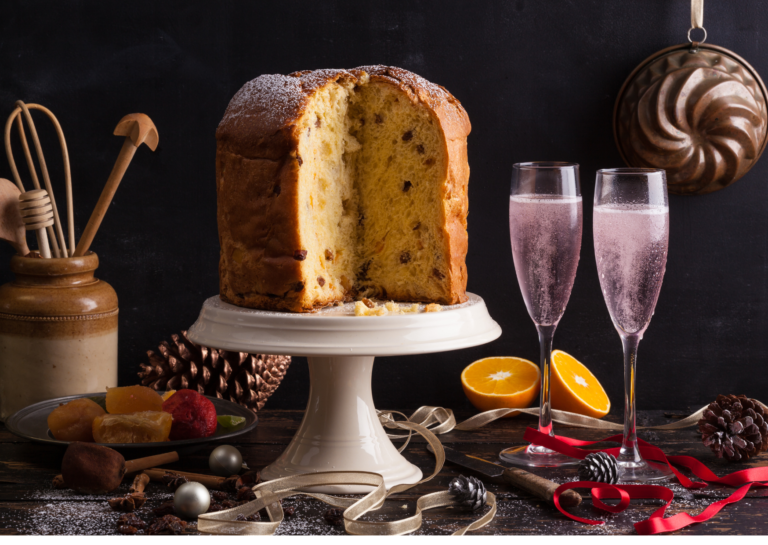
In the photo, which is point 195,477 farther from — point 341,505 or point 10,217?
point 10,217

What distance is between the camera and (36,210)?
1.60 meters

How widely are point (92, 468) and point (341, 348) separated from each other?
449 mm

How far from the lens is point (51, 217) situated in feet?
5.36

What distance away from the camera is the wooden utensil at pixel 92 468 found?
1.18 meters

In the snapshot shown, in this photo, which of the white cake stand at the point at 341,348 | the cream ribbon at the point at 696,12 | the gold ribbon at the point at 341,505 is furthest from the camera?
the cream ribbon at the point at 696,12

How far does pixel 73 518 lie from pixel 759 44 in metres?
1.97

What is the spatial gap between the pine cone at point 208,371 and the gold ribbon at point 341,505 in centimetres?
63

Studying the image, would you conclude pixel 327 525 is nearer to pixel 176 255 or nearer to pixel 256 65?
pixel 176 255

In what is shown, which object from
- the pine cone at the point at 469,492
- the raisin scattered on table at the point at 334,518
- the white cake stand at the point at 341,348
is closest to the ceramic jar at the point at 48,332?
the white cake stand at the point at 341,348

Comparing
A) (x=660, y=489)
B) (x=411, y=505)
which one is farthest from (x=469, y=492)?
(x=660, y=489)

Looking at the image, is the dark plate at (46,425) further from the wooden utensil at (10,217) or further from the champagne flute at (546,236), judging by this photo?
the champagne flute at (546,236)

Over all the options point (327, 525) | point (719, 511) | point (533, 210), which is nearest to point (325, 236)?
point (533, 210)

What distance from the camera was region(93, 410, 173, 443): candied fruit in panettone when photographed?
4.30 feet

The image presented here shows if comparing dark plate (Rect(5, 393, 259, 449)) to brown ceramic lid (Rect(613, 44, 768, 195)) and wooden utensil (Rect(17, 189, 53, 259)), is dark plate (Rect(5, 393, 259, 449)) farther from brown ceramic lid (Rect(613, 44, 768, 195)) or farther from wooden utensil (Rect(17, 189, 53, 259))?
brown ceramic lid (Rect(613, 44, 768, 195))
